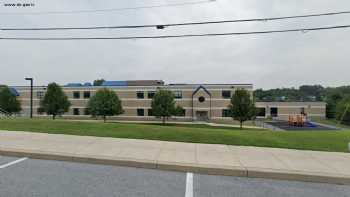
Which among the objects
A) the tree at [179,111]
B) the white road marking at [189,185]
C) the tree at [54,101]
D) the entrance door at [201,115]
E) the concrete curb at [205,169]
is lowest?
the entrance door at [201,115]

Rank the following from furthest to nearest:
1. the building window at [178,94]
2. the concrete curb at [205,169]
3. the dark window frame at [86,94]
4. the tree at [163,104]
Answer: the dark window frame at [86,94] → the building window at [178,94] → the tree at [163,104] → the concrete curb at [205,169]

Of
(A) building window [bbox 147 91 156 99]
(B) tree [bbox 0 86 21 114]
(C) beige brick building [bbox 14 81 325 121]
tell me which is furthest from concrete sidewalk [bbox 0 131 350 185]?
(B) tree [bbox 0 86 21 114]

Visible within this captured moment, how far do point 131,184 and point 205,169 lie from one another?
1.85 meters

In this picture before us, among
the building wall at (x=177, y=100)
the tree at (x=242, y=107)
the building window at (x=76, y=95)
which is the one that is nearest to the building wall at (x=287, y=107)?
the building wall at (x=177, y=100)

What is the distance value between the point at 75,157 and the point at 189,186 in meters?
3.39

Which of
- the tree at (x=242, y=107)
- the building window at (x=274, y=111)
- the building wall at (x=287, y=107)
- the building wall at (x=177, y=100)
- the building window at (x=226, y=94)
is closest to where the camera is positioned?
the tree at (x=242, y=107)

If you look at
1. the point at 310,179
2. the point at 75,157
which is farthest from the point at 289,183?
the point at 75,157

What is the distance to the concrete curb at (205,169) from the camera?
5760 millimetres

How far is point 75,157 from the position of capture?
6957 millimetres

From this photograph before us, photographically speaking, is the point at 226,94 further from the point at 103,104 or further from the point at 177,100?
the point at 103,104

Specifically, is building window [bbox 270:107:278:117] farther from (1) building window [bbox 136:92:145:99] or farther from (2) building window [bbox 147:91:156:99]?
(1) building window [bbox 136:92:145:99]

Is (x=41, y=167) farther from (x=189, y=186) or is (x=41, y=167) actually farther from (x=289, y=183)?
(x=289, y=183)

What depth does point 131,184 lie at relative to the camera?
521 cm

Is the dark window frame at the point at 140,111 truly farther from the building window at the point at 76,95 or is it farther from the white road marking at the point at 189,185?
the white road marking at the point at 189,185
